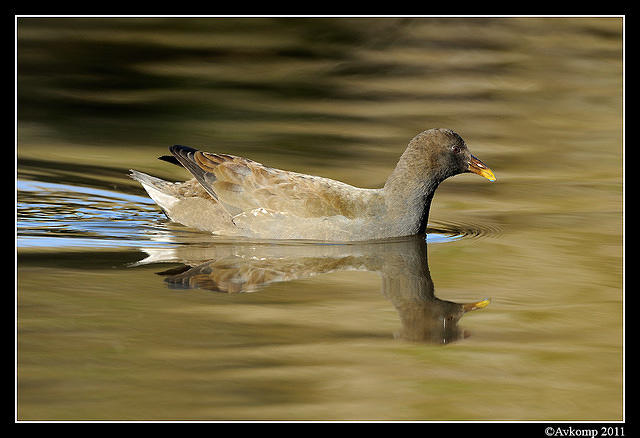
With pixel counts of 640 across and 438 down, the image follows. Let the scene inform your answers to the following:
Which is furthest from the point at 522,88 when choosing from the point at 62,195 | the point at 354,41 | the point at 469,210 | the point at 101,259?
the point at 101,259

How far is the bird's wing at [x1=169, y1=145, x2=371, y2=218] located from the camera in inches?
367

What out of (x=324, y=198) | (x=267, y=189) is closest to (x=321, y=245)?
(x=324, y=198)

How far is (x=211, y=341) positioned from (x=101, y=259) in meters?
2.21

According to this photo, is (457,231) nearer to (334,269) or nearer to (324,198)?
(324,198)

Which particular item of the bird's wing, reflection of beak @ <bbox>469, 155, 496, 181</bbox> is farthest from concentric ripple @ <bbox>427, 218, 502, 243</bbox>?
the bird's wing

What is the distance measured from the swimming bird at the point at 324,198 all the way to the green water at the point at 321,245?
221mm

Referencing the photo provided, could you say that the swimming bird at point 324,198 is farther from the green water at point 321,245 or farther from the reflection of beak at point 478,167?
the green water at point 321,245

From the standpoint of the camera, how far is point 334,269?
8453mm

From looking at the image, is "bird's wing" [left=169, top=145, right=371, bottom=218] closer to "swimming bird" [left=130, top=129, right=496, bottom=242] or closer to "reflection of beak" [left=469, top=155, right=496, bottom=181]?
"swimming bird" [left=130, top=129, right=496, bottom=242]

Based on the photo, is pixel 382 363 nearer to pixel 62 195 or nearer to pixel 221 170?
pixel 221 170

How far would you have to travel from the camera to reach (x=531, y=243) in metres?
9.46

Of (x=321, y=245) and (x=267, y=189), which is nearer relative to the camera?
(x=321, y=245)

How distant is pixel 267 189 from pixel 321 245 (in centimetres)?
77

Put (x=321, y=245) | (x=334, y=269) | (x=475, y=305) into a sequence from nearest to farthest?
(x=475, y=305)
(x=334, y=269)
(x=321, y=245)
